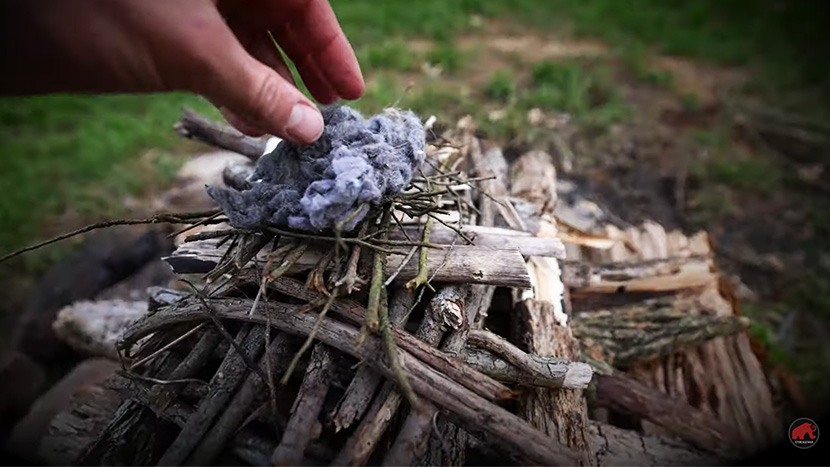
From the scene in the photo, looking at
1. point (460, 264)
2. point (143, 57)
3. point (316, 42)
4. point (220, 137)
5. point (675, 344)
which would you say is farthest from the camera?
point (220, 137)

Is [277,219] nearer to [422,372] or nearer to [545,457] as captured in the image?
[422,372]

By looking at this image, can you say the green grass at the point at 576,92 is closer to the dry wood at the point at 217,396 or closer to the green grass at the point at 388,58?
the green grass at the point at 388,58

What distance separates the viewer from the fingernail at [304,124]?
148 centimetres

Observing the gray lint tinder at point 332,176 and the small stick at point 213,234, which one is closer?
the gray lint tinder at point 332,176

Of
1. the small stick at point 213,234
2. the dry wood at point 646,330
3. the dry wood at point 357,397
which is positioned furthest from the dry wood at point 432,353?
the dry wood at point 646,330

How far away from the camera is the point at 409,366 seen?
145 cm

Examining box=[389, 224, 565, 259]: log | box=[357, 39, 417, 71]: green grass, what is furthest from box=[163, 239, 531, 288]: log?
box=[357, 39, 417, 71]: green grass

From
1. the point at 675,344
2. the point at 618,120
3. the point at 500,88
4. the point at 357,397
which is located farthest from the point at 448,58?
the point at 357,397

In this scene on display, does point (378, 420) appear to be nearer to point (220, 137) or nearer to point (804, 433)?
point (804, 433)

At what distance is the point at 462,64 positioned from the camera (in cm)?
567

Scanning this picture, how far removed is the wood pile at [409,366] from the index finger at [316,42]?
1.66 feet

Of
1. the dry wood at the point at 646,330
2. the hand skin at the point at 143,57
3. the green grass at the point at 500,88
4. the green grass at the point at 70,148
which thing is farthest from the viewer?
the green grass at the point at 500,88

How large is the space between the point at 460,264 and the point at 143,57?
3.31 feet

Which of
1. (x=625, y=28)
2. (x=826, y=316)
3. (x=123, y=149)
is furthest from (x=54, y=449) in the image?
(x=625, y=28)
